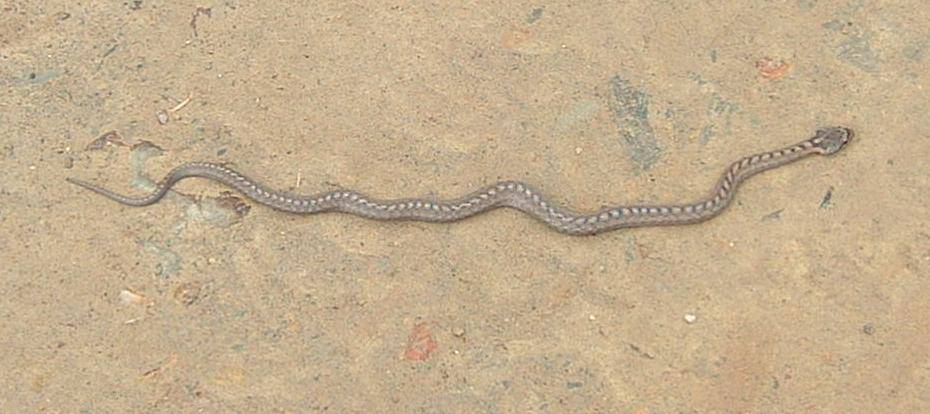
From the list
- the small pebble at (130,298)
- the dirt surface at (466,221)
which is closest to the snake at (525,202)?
the dirt surface at (466,221)

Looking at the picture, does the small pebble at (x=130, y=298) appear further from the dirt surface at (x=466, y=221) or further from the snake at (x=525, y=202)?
the snake at (x=525, y=202)

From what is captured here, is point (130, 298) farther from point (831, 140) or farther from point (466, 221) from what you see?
point (831, 140)

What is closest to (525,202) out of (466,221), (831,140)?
(466,221)

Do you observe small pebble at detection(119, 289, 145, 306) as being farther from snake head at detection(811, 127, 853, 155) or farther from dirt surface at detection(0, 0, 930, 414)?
snake head at detection(811, 127, 853, 155)

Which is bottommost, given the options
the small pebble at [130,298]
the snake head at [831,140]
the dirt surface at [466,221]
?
the small pebble at [130,298]

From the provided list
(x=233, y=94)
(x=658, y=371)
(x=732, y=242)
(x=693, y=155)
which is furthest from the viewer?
(x=233, y=94)

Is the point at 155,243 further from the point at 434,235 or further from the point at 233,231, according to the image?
the point at 434,235

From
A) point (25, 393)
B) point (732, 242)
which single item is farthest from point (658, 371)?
point (25, 393)

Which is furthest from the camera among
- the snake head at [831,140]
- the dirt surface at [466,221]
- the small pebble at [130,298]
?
the snake head at [831,140]
